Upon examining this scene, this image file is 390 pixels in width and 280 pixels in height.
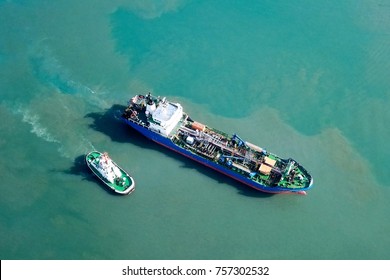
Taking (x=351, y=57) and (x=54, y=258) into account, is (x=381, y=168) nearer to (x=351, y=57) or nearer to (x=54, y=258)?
(x=351, y=57)

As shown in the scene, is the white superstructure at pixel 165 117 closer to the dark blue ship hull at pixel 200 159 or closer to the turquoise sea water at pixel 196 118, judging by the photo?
the dark blue ship hull at pixel 200 159

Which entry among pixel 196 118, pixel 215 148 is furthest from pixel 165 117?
pixel 215 148

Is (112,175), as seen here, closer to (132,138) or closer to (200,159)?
(132,138)

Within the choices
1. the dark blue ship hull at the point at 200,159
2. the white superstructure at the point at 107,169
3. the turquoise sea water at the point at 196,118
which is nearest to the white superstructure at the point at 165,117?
the dark blue ship hull at the point at 200,159

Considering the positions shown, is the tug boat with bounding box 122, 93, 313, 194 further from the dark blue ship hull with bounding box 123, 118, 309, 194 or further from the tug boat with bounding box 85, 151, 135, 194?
the tug boat with bounding box 85, 151, 135, 194

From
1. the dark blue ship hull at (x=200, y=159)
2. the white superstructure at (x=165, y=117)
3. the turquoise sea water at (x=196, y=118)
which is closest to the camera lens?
the turquoise sea water at (x=196, y=118)

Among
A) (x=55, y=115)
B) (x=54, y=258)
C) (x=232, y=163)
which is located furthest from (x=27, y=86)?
(x=232, y=163)
